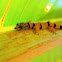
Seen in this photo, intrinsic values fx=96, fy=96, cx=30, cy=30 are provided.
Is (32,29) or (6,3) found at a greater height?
(6,3)

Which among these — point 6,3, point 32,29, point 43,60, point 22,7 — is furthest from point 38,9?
point 43,60

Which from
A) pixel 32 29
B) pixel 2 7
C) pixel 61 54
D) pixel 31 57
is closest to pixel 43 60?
pixel 31 57

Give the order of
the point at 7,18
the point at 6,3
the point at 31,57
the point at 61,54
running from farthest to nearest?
1. the point at 7,18
2. the point at 6,3
3. the point at 61,54
4. the point at 31,57

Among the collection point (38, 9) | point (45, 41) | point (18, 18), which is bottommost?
point (45, 41)

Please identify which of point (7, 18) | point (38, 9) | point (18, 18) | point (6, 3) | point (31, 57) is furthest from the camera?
point (38, 9)

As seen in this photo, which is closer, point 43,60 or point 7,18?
point 43,60

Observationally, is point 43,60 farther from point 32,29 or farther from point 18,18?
point 18,18
